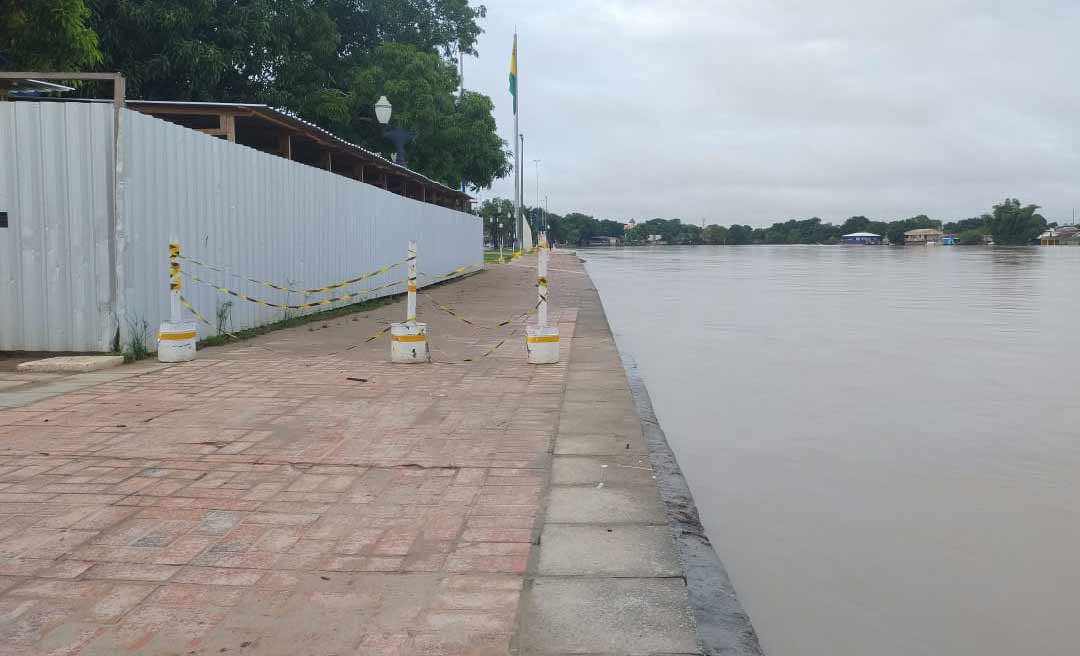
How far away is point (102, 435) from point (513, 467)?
3.09 m

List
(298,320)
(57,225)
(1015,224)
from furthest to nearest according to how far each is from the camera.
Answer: (1015,224) < (298,320) < (57,225)

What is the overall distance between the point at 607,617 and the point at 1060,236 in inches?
7638

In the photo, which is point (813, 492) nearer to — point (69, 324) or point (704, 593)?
point (704, 593)

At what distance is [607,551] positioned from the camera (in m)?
4.09

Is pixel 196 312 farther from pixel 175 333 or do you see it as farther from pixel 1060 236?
pixel 1060 236

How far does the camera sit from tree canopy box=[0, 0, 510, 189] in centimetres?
1841

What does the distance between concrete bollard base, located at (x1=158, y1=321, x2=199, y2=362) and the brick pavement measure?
103cm

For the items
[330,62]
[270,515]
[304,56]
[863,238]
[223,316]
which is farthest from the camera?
[863,238]

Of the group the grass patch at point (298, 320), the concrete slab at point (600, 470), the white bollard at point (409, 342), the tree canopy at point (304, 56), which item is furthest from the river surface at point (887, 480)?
the tree canopy at point (304, 56)

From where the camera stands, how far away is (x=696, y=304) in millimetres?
21625

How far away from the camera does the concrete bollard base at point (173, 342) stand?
9.88 meters

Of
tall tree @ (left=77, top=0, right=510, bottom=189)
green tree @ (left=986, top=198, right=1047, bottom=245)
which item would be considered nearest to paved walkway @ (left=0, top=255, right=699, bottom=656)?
tall tree @ (left=77, top=0, right=510, bottom=189)

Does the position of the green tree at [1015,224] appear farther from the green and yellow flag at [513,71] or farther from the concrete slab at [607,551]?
the concrete slab at [607,551]

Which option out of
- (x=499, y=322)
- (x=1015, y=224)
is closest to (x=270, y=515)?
(x=499, y=322)
